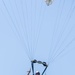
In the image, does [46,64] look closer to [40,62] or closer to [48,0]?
[40,62]

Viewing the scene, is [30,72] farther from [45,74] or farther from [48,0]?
[48,0]

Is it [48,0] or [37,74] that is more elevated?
[48,0]

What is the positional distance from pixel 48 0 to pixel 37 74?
2985 millimetres

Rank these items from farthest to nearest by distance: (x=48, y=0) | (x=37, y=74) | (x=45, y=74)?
(x=45, y=74), (x=37, y=74), (x=48, y=0)

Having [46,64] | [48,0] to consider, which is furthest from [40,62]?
[48,0]

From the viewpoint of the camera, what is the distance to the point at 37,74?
377 inches

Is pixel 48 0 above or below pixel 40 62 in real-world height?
above

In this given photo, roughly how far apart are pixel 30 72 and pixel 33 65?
1.04 feet

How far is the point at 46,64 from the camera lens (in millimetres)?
10109

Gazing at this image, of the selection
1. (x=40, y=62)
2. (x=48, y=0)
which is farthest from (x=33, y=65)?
(x=48, y=0)

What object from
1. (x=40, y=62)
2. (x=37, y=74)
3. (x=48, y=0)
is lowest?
(x=37, y=74)

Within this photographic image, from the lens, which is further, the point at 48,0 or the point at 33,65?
the point at 33,65

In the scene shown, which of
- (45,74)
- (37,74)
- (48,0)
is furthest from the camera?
(45,74)

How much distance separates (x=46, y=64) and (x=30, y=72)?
73cm
